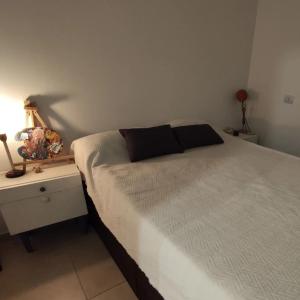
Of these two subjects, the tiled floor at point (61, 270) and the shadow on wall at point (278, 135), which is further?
the shadow on wall at point (278, 135)

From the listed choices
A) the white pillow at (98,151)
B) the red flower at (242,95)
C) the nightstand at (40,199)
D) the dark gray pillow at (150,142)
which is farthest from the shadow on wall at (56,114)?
the red flower at (242,95)

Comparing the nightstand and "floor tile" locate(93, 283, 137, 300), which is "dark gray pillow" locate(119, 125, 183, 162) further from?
"floor tile" locate(93, 283, 137, 300)

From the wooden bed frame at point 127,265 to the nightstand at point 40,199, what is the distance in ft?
0.50

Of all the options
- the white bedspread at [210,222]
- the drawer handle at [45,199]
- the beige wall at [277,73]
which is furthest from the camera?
the beige wall at [277,73]

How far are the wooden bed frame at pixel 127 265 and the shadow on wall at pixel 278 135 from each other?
7.51 feet

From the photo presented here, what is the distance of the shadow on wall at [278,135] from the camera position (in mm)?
2667

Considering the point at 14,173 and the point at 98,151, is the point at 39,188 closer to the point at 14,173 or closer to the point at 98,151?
the point at 14,173

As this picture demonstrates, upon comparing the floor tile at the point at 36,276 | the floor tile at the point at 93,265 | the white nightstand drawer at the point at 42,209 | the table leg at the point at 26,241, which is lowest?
the floor tile at the point at 93,265

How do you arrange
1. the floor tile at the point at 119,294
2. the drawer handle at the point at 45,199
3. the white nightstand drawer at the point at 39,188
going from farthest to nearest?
the drawer handle at the point at 45,199 < the white nightstand drawer at the point at 39,188 < the floor tile at the point at 119,294

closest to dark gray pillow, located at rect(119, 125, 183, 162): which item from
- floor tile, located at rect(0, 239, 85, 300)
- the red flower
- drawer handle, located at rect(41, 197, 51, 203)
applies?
drawer handle, located at rect(41, 197, 51, 203)

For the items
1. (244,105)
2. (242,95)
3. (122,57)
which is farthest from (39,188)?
(244,105)

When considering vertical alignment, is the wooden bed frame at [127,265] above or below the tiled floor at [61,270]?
above

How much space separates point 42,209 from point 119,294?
830 millimetres

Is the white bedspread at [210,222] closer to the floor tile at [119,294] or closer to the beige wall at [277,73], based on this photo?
the floor tile at [119,294]
